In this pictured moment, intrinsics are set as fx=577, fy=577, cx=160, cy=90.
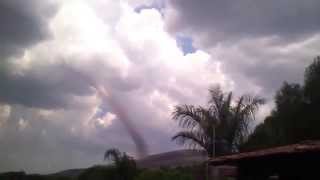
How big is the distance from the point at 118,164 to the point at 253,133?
10272 mm

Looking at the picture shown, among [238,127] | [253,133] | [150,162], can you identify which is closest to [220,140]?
[238,127]

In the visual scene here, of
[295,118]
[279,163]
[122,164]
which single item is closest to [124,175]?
Answer: [122,164]

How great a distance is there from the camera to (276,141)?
25.9 m

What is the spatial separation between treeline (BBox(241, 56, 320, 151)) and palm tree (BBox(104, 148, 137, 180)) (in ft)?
27.6

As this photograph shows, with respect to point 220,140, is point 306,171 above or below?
below

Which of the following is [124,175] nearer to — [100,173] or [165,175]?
[100,173]

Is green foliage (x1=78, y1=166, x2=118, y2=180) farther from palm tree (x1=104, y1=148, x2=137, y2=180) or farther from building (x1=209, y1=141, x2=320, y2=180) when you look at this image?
building (x1=209, y1=141, x2=320, y2=180)

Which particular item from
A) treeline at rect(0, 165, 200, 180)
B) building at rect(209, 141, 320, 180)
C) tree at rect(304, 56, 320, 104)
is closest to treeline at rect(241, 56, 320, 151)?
tree at rect(304, 56, 320, 104)

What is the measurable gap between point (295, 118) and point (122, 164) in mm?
11212

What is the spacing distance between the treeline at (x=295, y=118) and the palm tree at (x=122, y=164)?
332 inches

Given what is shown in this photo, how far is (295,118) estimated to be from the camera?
25641 millimetres

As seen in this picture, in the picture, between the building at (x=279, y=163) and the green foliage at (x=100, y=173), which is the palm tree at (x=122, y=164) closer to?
the green foliage at (x=100, y=173)

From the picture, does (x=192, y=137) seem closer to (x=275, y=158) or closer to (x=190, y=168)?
(x=190, y=168)

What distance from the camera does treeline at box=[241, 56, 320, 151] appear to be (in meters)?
24.7
